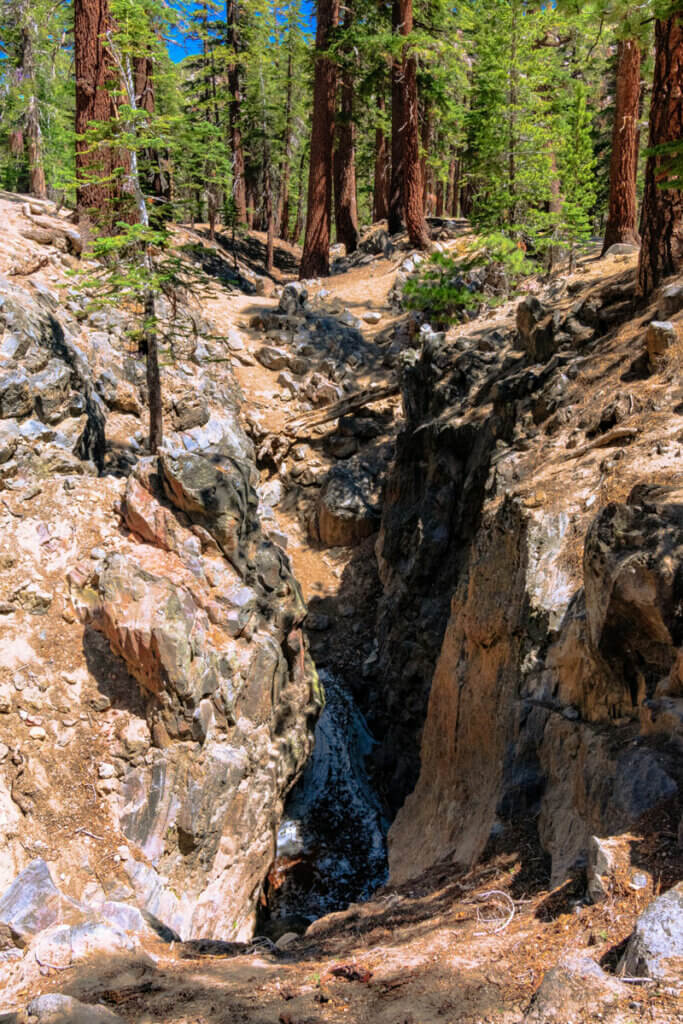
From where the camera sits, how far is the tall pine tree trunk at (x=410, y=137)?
1936cm

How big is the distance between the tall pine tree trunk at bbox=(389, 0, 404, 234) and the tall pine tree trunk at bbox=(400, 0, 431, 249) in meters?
0.22

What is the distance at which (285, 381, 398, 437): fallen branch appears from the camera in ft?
54.9

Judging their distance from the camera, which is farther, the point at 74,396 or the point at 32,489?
the point at 74,396

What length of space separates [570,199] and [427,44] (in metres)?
5.88

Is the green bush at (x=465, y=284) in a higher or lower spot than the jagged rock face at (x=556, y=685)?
higher

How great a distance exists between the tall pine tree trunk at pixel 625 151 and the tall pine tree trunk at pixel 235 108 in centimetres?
1511

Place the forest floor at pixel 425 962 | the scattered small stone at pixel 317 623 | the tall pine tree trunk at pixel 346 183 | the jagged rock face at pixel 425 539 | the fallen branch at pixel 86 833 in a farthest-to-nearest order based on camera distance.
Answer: the tall pine tree trunk at pixel 346 183 < the scattered small stone at pixel 317 623 < the jagged rock face at pixel 425 539 < the fallen branch at pixel 86 833 < the forest floor at pixel 425 962

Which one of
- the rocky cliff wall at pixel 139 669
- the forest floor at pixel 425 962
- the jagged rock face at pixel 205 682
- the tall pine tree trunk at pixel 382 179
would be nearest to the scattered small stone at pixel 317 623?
the rocky cliff wall at pixel 139 669

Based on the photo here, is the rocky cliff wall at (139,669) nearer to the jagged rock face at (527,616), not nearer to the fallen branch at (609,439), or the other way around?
the jagged rock face at (527,616)

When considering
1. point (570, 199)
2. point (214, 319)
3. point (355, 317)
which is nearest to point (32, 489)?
point (214, 319)

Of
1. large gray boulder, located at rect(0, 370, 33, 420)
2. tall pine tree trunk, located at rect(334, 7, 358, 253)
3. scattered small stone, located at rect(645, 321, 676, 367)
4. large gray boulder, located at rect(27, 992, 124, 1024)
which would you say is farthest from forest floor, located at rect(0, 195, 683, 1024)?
tall pine tree trunk, located at rect(334, 7, 358, 253)

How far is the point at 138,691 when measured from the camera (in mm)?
7828

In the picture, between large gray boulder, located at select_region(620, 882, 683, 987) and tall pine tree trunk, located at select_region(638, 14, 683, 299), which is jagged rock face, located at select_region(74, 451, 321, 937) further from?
tall pine tree trunk, located at select_region(638, 14, 683, 299)

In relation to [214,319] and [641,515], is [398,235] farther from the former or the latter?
[641,515]
